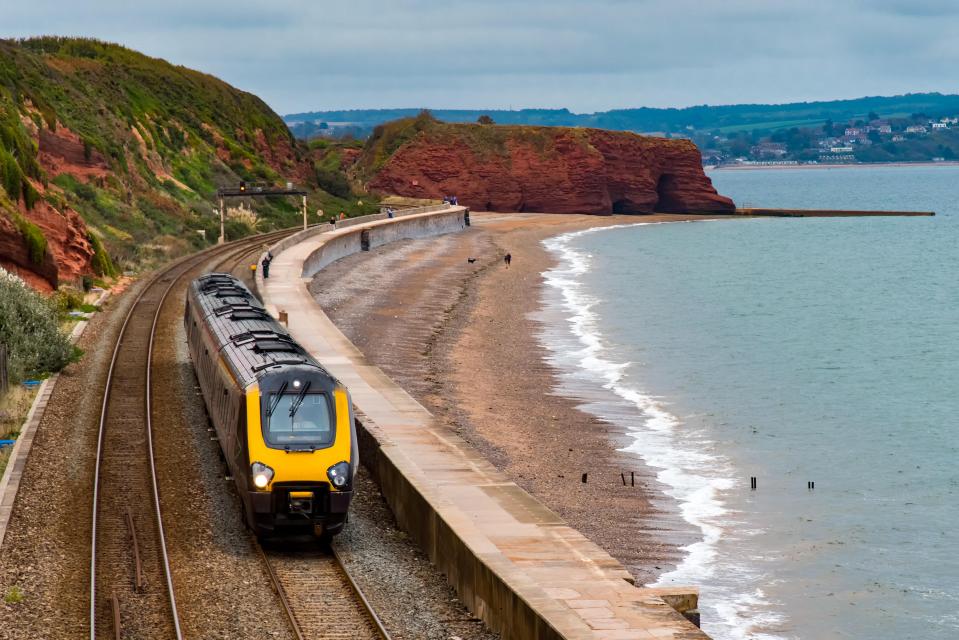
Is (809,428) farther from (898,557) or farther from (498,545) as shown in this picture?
(498,545)

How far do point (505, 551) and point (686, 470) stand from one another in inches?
487

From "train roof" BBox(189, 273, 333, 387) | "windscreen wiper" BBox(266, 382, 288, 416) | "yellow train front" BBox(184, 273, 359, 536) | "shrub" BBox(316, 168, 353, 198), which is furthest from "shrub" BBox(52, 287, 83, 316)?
"shrub" BBox(316, 168, 353, 198)

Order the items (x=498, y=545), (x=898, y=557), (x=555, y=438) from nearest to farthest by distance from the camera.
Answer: (x=498, y=545) → (x=898, y=557) → (x=555, y=438)

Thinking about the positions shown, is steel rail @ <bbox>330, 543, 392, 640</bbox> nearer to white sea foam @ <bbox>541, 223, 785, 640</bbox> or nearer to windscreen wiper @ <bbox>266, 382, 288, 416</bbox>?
windscreen wiper @ <bbox>266, 382, 288, 416</bbox>

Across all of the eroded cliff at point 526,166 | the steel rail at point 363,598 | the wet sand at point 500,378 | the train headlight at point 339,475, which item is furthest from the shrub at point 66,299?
the eroded cliff at point 526,166

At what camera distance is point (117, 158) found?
271 ft

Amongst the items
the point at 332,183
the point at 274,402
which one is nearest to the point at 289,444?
the point at 274,402

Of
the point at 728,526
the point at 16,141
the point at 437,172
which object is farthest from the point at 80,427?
the point at 437,172

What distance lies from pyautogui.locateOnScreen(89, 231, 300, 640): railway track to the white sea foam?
827cm

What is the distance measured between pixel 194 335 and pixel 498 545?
14188mm

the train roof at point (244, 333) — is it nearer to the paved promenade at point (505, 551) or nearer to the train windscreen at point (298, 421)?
the train windscreen at point (298, 421)

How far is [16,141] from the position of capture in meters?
54.6

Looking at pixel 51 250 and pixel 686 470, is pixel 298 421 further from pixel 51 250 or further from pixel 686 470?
pixel 51 250

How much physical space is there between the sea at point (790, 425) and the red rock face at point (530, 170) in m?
64.8
